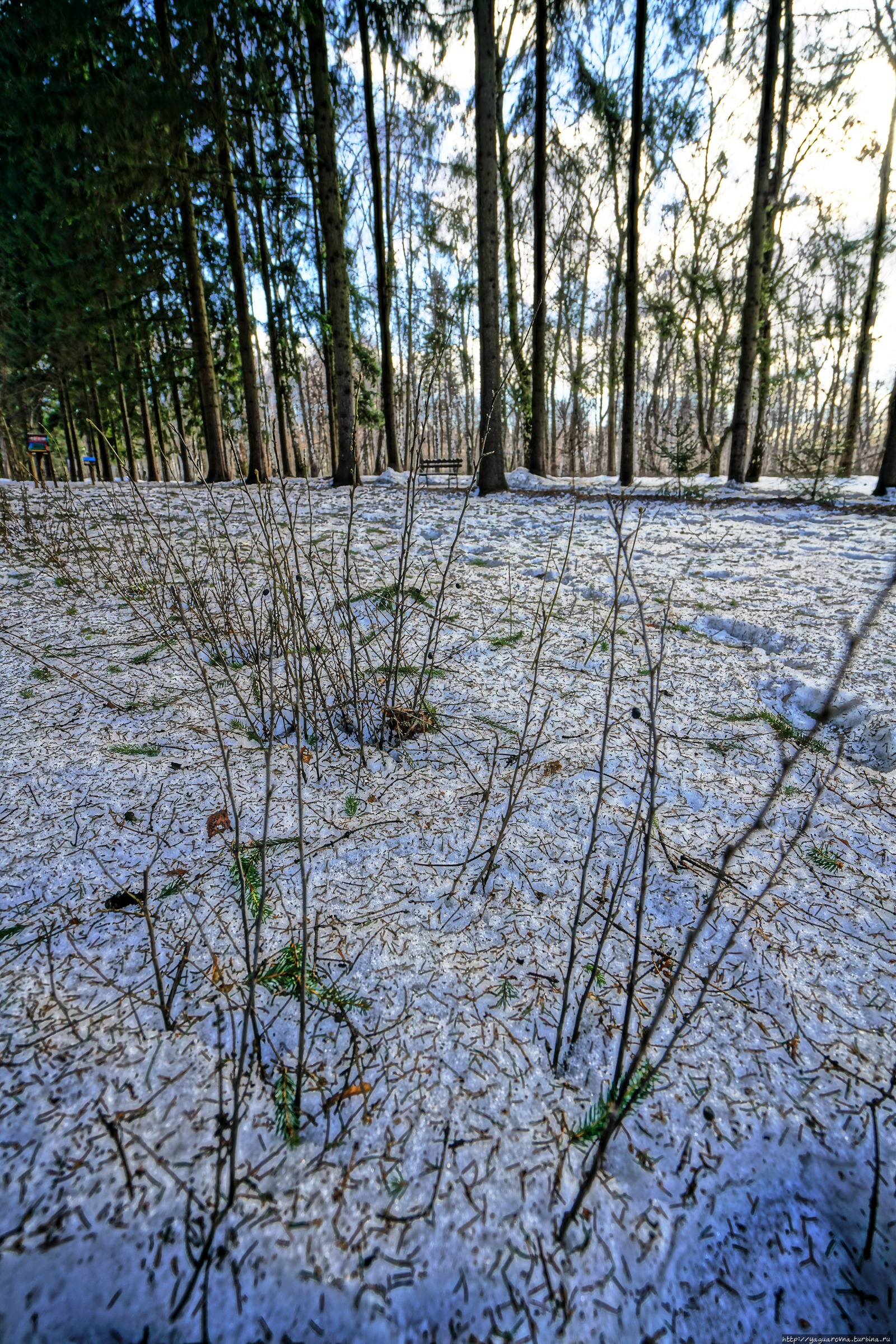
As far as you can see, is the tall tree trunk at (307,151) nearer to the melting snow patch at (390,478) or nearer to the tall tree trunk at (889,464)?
the melting snow patch at (390,478)

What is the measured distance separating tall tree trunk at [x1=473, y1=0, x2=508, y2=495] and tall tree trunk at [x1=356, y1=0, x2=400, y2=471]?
2982 mm

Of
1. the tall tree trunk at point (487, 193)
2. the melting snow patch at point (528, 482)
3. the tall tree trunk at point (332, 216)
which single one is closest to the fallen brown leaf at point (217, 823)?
the tall tree trunk at point (487, 193)

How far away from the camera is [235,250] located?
8.46 meters

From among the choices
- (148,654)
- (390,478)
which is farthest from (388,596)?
(390,478)

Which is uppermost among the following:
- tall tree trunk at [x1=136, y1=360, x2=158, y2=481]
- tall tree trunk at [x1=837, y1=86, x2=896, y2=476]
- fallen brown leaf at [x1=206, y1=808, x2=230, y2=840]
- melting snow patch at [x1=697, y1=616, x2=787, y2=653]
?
tall tree trunk at [x1=837, y1=86, x2=896, y2=476]

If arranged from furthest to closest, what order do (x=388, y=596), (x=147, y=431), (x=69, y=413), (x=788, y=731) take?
(x=147, y=431) → (x=69, y=413) → (x=388, y=596) → (x=788, y=731)

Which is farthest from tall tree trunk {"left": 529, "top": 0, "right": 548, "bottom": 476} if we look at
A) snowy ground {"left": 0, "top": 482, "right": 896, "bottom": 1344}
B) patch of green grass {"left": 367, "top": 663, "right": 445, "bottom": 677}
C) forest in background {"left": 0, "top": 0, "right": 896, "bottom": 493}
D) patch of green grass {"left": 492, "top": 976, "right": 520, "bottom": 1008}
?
patch of green grass {"left": 492, "top": 976, "right": 520, "bottom": 1008}

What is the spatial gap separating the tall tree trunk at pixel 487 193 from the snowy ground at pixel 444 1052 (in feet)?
18.7

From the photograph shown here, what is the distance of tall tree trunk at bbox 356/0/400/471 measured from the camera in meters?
10.3

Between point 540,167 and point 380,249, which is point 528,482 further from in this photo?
point 380,249

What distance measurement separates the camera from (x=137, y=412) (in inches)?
730

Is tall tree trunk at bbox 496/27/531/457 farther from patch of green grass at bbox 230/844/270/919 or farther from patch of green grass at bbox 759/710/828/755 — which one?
patch of green grass at bbox 230/844/270/919

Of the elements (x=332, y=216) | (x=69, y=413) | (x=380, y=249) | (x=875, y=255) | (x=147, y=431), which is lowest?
(x=147, y=431)

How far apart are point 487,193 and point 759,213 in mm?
4287
